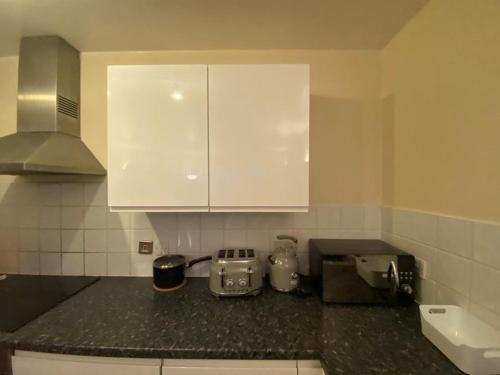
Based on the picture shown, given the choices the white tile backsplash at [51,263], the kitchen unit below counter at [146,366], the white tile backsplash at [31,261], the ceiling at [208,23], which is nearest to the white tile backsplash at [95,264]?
the white tile backsplash at [51,263]

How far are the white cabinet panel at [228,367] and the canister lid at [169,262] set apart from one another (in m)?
0.45

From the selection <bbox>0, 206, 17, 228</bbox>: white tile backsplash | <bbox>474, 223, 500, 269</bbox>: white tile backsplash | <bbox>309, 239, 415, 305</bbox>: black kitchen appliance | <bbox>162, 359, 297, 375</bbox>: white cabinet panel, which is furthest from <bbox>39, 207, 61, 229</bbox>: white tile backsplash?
<bbox>474, 223, 500, 269</bbox>: white tile backsplash

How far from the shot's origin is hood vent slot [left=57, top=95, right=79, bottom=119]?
4.04ft

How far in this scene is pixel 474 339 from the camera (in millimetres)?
714

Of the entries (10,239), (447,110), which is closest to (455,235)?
(447,110)

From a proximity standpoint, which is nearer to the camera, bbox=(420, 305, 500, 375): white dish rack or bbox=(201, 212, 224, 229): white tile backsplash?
bbox=(420, 305, 500, 375): white dish rack

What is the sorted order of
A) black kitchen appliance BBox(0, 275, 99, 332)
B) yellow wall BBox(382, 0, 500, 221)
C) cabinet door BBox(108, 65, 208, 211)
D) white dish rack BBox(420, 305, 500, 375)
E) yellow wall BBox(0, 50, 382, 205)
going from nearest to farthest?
white dish rack BBox(420, 305, 500, 375) < yellow wall BBox(382, 0, 500, 221) < black kitchen appliance BBox(0, 275, 99, 332) < cabinet door BBox(108, 65, 208, 211) < yellow wall BBox(0, 50, 382, 205)

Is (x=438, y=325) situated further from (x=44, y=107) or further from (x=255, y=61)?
(x=44, y=107)

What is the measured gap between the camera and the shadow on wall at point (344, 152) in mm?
1321

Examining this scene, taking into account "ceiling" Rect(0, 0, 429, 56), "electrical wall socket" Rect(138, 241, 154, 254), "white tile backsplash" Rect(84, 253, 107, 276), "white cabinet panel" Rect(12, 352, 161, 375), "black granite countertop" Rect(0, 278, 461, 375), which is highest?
"ceiling" Rect(0, 0, 429, 56)

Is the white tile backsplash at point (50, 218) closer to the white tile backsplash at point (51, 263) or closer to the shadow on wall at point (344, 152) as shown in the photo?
the white tile backsplash at point (51, 263)

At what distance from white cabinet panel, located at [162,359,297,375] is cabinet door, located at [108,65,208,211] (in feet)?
2.18

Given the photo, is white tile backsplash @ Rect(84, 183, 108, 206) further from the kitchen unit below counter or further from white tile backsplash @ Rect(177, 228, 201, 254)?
the kitchen unit below counter

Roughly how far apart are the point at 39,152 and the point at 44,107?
1.21 feet
